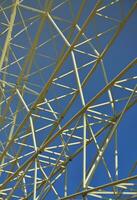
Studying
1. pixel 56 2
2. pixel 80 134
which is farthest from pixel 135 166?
pixel 56 2

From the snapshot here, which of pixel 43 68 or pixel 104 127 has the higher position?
pixel 43 68

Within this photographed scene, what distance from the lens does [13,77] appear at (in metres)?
28.2

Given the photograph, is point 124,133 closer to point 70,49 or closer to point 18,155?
point 18,155

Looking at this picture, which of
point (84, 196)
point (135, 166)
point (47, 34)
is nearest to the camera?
point (84, 196)

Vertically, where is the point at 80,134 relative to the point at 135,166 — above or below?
above

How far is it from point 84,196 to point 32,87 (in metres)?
12.6

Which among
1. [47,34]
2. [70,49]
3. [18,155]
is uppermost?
[47,34]

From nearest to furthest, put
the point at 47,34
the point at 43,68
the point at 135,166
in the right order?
the point at 135,166
the point at 43,68
the point at 47,34

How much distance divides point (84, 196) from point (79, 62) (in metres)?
11.1

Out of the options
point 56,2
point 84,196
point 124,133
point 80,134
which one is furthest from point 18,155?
point 84,196

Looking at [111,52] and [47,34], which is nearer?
[111,52]

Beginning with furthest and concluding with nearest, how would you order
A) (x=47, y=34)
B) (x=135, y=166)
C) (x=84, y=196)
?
(x=47, y=34) < (x=135, y=166) < (x=84, y=196)

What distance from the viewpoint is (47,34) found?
27234 millimetres

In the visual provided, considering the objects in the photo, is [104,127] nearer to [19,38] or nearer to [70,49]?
[70,49]
